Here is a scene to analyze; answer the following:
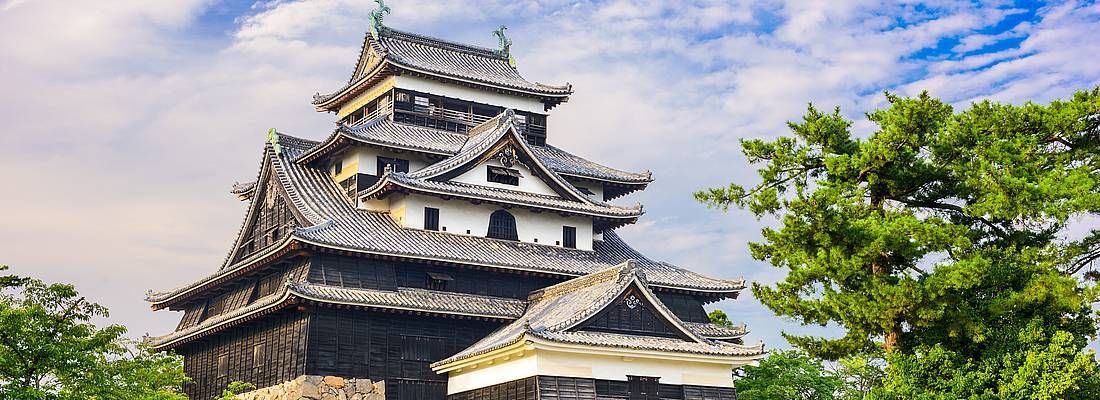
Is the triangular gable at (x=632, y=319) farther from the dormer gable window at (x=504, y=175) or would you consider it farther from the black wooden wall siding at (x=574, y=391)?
the dormer gable window at (x=504, y=175)

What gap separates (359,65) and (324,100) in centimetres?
216

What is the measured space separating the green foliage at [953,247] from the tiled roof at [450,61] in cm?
1657

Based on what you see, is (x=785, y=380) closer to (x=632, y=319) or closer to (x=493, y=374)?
→ (x=632, y=319)

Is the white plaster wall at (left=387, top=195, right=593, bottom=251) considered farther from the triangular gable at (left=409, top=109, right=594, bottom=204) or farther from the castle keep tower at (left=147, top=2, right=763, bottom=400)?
the triangular gable at (left=409, top=109, right=594, bottom=204)

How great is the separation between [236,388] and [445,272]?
22.3 feet

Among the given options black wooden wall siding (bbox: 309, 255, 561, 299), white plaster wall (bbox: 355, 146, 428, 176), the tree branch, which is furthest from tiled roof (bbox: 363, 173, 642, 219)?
the tree branch

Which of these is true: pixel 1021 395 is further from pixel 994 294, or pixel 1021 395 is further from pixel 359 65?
pixel 359 65

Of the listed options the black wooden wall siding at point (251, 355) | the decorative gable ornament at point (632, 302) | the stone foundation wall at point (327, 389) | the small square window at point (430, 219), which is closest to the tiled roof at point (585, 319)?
the decorative gable ornament at point (632, 302)

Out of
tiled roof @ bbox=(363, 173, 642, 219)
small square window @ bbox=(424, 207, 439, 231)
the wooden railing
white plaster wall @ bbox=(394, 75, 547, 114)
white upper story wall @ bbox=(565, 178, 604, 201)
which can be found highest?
white plaster wall @ bbox=(394, 75, 547, 114)

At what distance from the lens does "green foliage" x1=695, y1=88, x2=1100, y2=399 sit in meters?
26.9

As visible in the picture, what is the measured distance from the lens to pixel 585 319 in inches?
1174

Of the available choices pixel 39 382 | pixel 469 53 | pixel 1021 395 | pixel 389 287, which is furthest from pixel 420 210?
pixel 1021 395

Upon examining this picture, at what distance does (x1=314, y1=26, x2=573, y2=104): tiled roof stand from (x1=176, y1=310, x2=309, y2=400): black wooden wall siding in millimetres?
12461

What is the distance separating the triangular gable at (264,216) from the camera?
3756 cm
